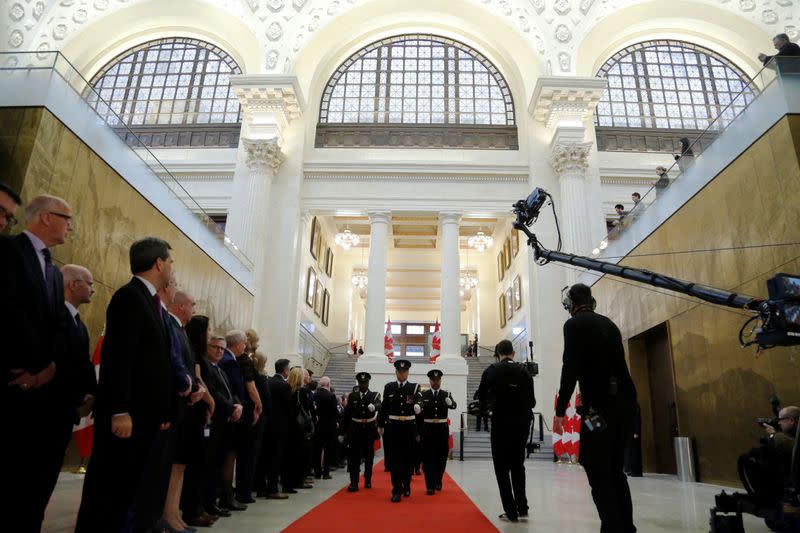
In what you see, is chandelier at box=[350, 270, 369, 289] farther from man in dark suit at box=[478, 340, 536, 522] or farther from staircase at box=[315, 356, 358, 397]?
man in dark suit at box=[478, 340, 536, 522]

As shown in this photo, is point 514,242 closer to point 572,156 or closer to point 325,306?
point 572,156

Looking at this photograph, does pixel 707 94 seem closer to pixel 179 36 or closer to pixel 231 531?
pixel 179 36

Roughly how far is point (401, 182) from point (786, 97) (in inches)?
552

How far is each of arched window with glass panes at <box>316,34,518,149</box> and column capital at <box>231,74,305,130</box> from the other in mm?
1785

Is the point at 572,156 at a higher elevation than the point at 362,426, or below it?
higher

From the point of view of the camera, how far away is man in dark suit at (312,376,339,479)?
27.7 feet

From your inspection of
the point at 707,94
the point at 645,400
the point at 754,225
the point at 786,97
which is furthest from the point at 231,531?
the point at 707,94

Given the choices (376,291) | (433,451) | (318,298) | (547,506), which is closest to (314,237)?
(318,298)

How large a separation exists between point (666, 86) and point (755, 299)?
18213 millimetres

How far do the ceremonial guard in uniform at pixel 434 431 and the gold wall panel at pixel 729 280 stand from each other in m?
4.10

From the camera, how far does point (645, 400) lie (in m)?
11.6

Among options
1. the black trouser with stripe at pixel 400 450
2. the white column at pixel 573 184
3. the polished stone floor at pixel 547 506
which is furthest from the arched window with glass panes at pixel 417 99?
the black trouser with stripe at pixel 400 450

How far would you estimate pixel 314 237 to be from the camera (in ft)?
74.3

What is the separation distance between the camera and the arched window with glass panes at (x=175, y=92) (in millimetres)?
20797
